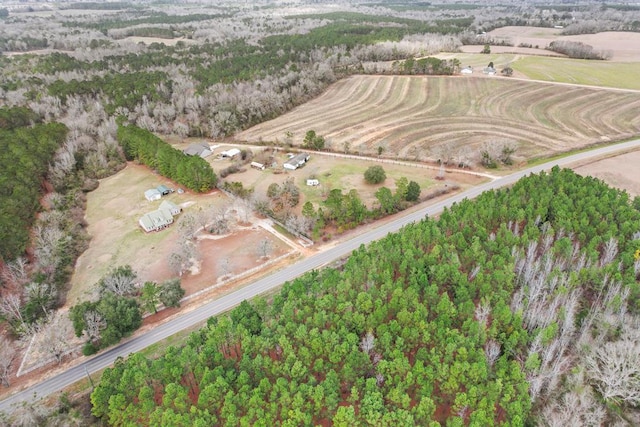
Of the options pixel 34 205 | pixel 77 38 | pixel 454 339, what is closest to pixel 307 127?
pixel 34 205

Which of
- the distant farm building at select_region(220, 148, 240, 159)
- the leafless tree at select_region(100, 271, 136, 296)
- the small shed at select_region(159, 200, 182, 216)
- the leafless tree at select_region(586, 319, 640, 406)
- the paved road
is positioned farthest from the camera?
the distant farm building at select_region(220, 148, 240, 159)

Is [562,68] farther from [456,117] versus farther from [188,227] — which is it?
[188,227]

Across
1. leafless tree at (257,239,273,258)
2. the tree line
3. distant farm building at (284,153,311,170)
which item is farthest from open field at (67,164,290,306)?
distant farm building at (284,153,311,170)

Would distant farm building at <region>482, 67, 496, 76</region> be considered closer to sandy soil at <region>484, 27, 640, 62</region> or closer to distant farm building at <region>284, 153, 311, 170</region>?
sandy soil at <region>484, 27, 640, 62</region>

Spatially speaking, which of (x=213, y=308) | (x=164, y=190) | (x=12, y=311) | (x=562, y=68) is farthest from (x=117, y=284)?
(x=562, y=68)

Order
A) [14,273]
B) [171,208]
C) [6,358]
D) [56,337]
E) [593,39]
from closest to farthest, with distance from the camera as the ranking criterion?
1. [6,358]
2. [56,337]
3. [14,273]
4. [171,208]
5. [593,39]

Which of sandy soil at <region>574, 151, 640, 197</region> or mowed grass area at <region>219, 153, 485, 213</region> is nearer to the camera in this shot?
sandy soil at <region>574, 151, 640, 197</region>
